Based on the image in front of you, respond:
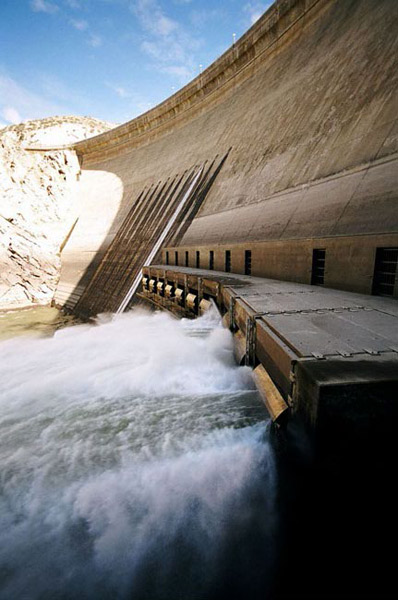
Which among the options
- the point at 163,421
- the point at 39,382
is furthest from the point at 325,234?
the point at 39,382

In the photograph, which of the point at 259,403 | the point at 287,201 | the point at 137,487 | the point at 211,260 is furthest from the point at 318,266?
the point at 211,260

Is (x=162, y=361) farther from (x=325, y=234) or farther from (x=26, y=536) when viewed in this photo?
(x=325, y=234)

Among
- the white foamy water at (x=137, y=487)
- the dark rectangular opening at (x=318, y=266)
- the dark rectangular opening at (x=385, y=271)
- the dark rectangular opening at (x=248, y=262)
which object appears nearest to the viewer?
the white foamy water at (x=137, y=487)

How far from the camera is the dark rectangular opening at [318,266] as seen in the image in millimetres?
5804

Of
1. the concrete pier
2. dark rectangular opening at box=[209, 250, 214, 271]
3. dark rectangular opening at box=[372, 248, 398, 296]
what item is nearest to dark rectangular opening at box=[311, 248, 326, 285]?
the concrete pier

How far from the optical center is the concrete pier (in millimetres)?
1773

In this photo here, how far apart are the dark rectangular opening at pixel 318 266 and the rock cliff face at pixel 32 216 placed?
21568 millimetres

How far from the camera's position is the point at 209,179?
1384cm

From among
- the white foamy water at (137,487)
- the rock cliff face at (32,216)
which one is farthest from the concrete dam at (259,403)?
the rock cliff face at (32,216)

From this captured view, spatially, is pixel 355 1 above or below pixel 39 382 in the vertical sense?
above

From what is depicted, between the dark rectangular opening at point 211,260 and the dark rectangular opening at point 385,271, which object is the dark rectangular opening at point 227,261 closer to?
the dark rectangular opening at point 211,260

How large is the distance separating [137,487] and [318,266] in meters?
5.03

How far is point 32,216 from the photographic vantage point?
23609 millimetres

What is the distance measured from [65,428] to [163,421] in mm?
1152
